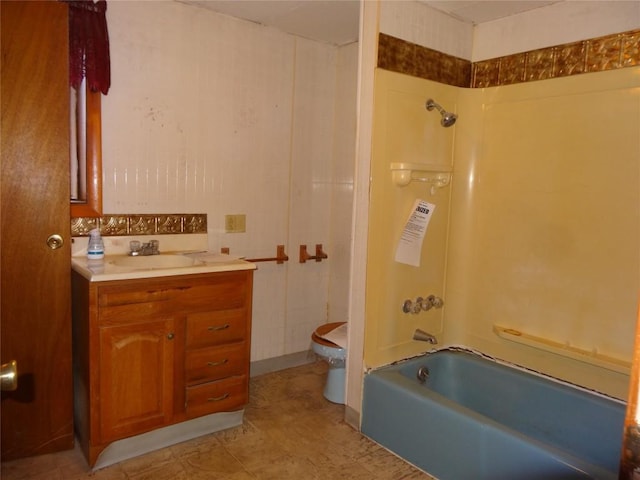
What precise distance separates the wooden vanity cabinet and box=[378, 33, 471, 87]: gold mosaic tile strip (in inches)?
50.2

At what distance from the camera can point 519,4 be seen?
7.79 ft

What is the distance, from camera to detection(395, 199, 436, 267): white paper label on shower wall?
2498 millimetres

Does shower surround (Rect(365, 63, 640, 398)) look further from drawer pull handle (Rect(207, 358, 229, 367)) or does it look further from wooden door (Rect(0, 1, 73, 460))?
wooden door (Rect(0, 1, 73, 460))

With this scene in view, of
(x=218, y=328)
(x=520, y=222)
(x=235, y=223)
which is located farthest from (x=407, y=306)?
(x=235, y=223)

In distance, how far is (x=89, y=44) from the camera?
228cm

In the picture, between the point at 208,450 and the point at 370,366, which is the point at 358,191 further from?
the point at 208,450

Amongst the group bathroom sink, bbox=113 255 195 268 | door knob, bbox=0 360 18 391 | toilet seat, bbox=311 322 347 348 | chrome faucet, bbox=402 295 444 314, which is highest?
door knob, bbox=0 360 18 391

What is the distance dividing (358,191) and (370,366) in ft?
2.92

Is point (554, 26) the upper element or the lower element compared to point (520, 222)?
upper

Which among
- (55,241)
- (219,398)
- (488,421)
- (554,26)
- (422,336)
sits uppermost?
(554,26)

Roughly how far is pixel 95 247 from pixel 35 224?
0.93ft

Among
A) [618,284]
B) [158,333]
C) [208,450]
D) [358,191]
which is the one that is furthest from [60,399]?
[618,284]

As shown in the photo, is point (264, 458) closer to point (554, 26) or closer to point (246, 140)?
point (246, 140)

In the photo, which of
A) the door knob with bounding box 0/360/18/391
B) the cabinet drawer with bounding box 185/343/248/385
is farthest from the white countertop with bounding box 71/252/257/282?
the door knob with bounding box 0/360/18/391
